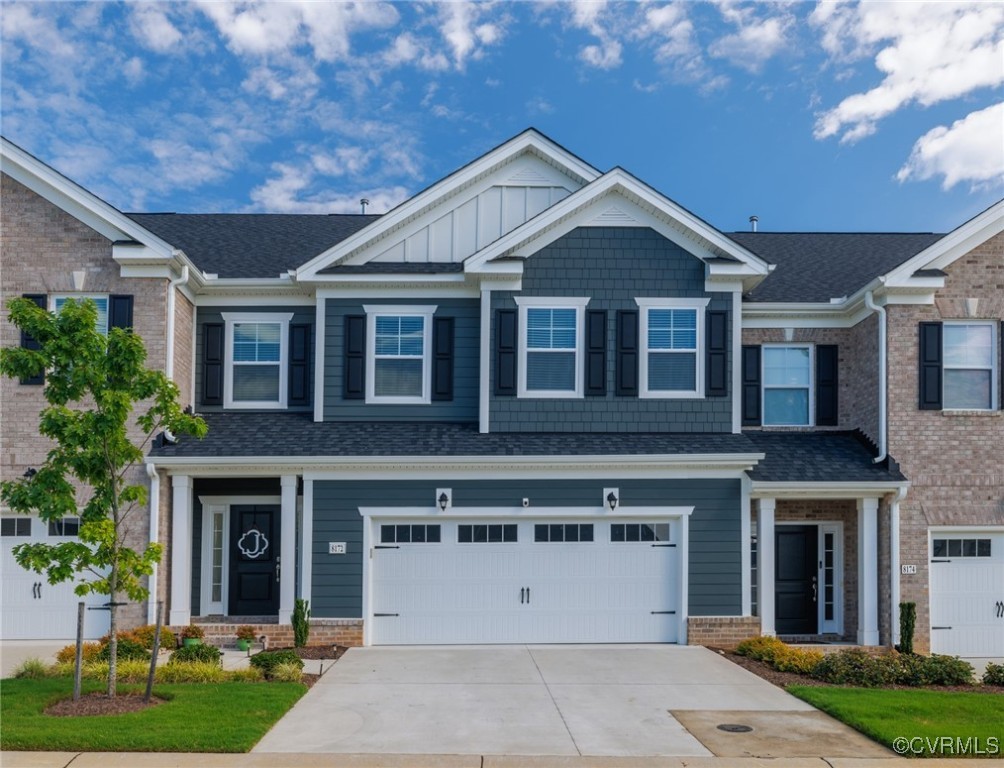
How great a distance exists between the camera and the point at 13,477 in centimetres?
1512

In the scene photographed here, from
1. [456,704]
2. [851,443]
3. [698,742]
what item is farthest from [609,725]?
[851,443]

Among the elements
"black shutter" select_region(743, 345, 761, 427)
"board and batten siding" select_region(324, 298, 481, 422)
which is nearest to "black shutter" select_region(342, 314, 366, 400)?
"board and batten siding" select_region(324, 298, 481, 422)

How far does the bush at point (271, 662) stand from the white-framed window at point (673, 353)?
7.59 metres

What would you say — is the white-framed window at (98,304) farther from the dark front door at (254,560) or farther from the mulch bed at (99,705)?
the mulch bed at (99,705)

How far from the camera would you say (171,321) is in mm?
15656

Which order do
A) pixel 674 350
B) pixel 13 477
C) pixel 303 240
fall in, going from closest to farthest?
pixel 13 477 → pixel 674 350 → pixel 303 240

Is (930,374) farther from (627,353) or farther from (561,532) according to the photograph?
(561,532)

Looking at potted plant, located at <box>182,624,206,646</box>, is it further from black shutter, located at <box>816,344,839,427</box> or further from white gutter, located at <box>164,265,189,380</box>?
black shutter, located at <box>816,344,839,427</box>

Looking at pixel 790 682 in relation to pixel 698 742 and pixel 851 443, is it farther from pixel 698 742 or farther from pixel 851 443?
pixel 851 443

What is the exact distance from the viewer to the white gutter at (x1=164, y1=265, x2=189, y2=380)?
15469 millimetres

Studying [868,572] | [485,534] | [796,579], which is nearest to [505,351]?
[485,534]

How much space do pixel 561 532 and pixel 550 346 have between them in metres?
3.29

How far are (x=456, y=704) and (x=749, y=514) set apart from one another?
22.5 ft

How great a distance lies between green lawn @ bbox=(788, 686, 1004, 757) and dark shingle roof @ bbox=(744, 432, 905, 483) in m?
4.21
